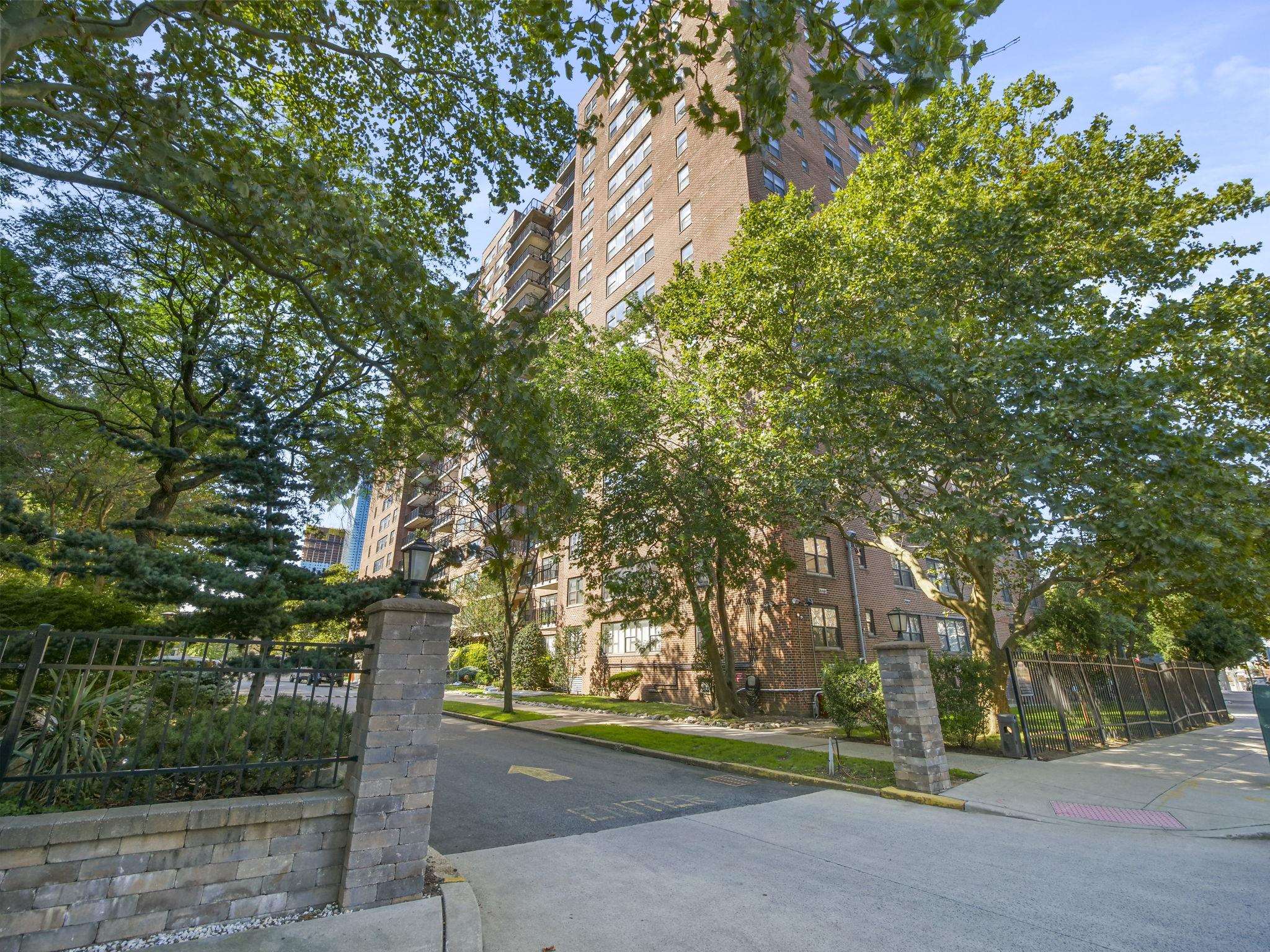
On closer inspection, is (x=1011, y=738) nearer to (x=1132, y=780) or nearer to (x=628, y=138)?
(x=1132, y=780)

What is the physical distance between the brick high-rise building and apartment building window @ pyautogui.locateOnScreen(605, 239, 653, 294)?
0.09m

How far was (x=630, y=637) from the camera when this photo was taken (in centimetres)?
2709

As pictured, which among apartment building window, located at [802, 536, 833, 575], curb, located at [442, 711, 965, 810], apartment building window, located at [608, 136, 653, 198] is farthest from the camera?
apartment building window, located at [608, 136, 653, 198]

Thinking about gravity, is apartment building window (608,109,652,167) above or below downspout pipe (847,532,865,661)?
above

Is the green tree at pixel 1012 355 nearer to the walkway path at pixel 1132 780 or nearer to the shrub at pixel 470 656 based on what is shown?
the walkway path at pixel 1132 780

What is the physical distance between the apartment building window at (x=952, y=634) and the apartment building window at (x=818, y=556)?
31.5 ft

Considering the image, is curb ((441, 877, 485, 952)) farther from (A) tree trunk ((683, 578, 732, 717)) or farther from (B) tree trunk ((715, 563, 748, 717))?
(B) tree trunk ((715, 563, 748, 717))

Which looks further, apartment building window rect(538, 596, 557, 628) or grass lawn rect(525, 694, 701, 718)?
apartment building window rect(538, 596, 557, 628)

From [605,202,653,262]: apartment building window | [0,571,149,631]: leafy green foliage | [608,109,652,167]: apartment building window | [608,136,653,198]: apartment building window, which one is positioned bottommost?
[0,571,149,631]: leafy green foliage

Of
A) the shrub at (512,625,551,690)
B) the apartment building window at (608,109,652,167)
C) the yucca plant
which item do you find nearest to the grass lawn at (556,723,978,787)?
the yucca plant

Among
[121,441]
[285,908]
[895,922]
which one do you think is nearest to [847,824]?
[895,922]

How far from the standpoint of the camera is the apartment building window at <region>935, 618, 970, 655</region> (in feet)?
92.8

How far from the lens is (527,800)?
8.16 m

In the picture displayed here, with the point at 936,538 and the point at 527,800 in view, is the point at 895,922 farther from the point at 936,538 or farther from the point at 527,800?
the point at 936,538
